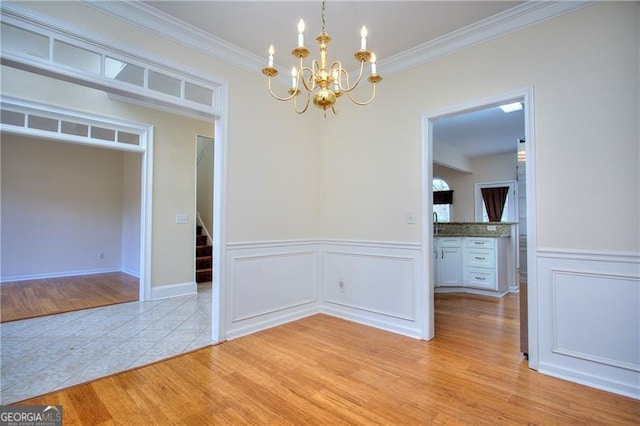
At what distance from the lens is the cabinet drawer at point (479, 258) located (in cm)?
501

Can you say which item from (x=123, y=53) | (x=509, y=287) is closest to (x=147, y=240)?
(x=123, y=53)

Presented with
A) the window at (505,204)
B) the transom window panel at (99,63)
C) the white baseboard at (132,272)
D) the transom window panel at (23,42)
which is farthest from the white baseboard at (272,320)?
the window at (505,204)

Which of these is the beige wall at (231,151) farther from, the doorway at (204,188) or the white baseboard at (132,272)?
the white baseboard at (132,272)

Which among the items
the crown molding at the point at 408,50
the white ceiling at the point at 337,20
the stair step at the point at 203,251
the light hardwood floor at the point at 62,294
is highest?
the white ceiling at the point at 337,20

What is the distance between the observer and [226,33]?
2957 mm

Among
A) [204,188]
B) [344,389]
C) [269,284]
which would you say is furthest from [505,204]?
[204,188]

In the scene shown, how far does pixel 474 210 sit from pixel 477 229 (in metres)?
3.42

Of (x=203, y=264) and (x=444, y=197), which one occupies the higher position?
(x=444, y=197)

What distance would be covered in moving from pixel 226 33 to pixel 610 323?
3944 millimetres

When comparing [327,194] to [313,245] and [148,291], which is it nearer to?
[313,245]

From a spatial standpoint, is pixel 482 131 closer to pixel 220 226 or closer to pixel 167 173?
pixel 220 226

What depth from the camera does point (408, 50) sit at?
322 cm

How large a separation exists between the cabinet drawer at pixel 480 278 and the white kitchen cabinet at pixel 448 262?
0.40ft

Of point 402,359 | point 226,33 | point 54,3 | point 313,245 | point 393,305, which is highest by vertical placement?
point 226,33
